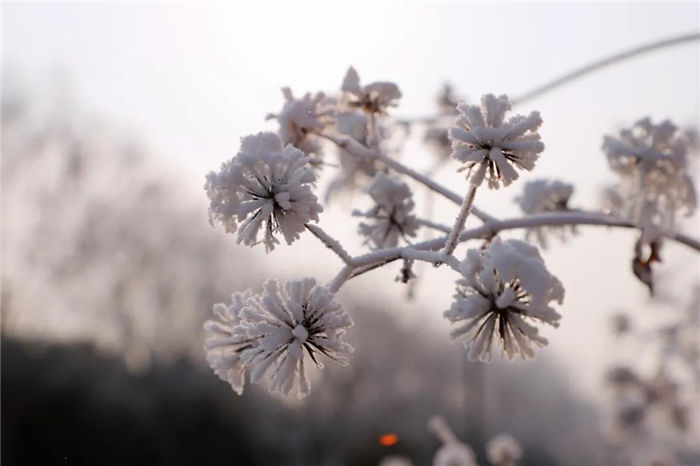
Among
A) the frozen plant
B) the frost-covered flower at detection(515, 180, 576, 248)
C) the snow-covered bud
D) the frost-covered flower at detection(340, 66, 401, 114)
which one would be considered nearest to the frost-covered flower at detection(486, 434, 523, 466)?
the frost-covered flower at detection(515, 180, 576, 248)

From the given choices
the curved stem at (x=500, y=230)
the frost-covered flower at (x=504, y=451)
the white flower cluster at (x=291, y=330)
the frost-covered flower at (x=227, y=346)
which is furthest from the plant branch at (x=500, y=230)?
the frost-covered flower at (x=504, y=451)

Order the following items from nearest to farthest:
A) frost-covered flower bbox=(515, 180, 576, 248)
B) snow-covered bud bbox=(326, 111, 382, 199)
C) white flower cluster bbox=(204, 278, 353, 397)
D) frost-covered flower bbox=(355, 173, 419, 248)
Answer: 1. white flower cluster bbox=(204, 278, 353, 397)
2. frost-covered flower bbox=(355, 173, 419, 248)
3. snow-covered bud bbox=(326, 111, 382, 199)
4. frost-covered flower bbox=(515, 180, 576, 248)

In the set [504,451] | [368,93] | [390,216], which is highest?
[368,93]

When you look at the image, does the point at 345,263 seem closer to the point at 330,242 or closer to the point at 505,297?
the point at 330,242

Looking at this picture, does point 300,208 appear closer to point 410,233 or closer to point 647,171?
point 410,233

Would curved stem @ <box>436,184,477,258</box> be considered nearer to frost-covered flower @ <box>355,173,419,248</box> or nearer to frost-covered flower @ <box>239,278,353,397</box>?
frost-covered flower @ <box>239,278,353,397</box>

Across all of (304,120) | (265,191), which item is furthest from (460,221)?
(304,120)

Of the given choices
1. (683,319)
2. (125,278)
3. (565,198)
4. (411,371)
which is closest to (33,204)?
(125,278)
